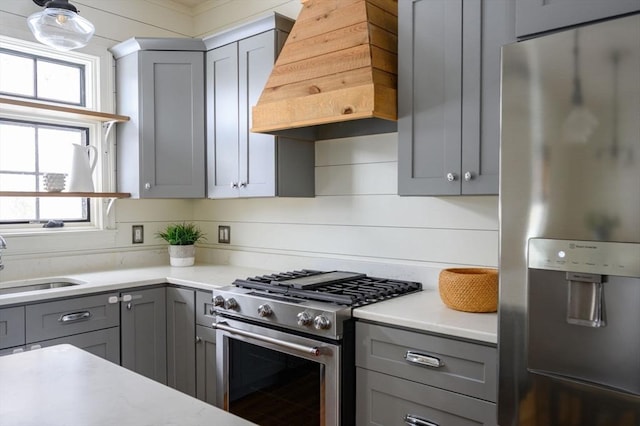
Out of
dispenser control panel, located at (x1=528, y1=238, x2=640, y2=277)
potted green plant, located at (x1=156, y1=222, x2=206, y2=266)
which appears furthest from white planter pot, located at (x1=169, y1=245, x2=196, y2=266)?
dispenser control panel, located at (x1=528, y1=238, x2=640, y2=277)

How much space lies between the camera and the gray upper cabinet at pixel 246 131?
2727mm

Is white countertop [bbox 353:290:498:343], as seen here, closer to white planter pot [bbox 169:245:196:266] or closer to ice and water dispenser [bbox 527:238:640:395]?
ice and water dispenser [bbox 527:238:640:395]

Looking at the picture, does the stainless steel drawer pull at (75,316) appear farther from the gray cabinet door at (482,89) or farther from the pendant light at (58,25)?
the gray cabinet door at (482,89)

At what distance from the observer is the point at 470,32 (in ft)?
6.41

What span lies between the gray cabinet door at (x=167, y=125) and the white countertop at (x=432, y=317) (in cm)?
160

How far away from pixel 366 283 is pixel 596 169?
51.7 inches

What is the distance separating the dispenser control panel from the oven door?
884 millimetres

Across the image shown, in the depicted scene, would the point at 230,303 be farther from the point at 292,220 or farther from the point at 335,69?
the point at 335,69

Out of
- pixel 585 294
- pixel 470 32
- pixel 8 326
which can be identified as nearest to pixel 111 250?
pixel 8 326

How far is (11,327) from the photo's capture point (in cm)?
228

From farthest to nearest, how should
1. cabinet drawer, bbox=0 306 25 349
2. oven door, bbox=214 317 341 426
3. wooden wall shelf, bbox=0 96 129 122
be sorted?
wooden wall shelf, bbox=0 96 129 122
cabinet drawer, bbox=0 306 25 349
oven door, bbox=214 317 341 426

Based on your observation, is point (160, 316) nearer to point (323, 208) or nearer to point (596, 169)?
point (323, 208)

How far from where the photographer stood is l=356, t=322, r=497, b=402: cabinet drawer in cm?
164

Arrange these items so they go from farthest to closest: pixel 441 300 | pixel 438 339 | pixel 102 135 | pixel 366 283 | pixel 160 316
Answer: pixel 102 135 < pixel 160 316 < pixel 366 283 < pixel 441 300 < pixel 438 339
